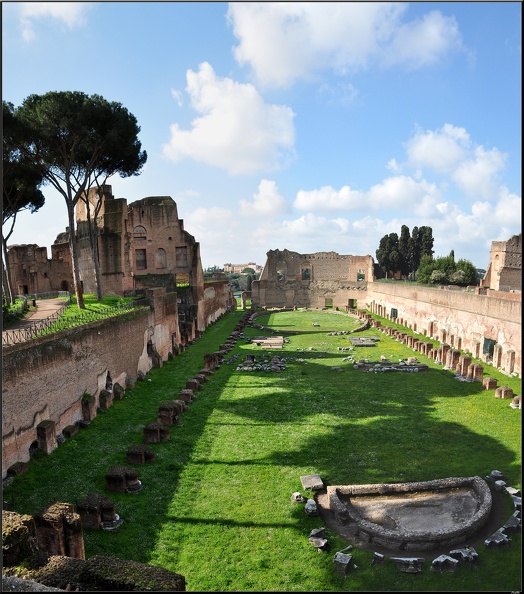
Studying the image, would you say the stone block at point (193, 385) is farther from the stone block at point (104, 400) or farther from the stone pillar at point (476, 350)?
the stone pillar at point (476, 350)

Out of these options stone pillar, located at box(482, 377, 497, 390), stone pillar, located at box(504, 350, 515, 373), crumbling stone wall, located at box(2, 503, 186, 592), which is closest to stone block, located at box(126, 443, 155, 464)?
crumbling stone wall, located at box(2, 503, 186, 592)

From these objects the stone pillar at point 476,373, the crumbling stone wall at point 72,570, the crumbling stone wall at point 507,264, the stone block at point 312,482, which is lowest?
the stone block at point 312,482

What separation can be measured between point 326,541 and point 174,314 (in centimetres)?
1617

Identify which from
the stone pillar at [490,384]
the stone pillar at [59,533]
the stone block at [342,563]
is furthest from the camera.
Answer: the stone pillar at [490,384]

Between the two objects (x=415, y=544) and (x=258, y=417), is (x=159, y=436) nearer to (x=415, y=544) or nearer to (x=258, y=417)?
(x=258, y=417)

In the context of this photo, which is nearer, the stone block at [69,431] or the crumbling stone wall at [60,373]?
the crumbling stone wall at [60,373]

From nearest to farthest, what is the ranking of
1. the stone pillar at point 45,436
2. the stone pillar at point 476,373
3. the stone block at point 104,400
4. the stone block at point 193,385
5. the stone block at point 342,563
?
the stone block at point 342,563 → the stone pillar at point 45,436 → the stone block at point 104,400 → the stone block at point 193,385 → the stone pillar at point 476,373

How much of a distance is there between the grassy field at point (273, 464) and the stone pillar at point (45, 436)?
18 centimetres

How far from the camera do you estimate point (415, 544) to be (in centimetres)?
557

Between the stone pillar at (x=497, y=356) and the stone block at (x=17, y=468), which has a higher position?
the stone pillar at (x=497, y=356)

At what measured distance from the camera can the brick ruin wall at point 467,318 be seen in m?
14.7

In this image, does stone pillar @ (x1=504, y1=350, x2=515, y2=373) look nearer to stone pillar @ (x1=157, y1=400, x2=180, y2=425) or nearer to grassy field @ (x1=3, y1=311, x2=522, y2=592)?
grassy field @ (x1=3, y1=311, x2=522, y2=592)

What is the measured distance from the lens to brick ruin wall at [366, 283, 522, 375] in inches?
579

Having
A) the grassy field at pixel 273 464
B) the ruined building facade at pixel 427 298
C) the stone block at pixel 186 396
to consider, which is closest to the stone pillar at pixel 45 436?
the grassy field at pixel 273 464
